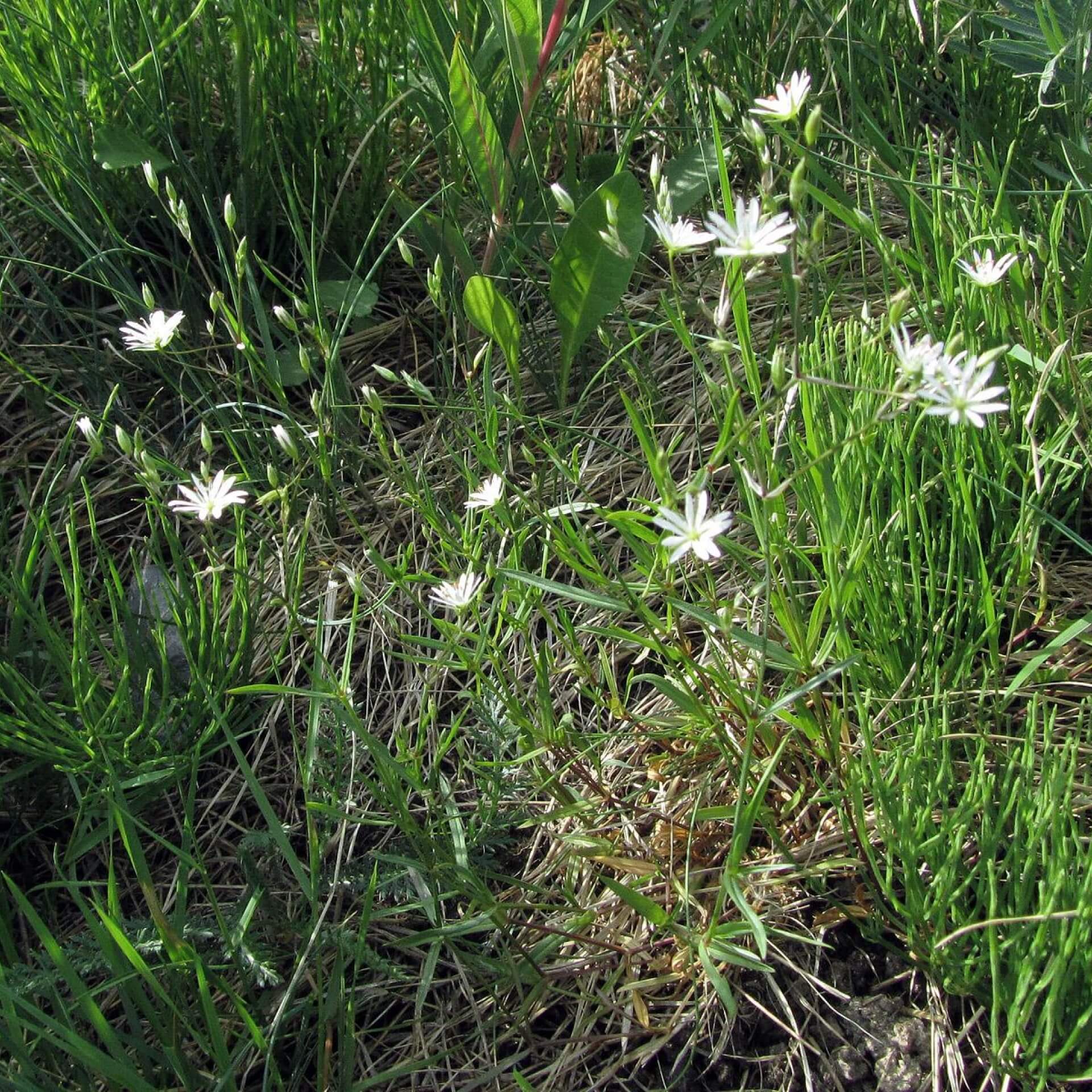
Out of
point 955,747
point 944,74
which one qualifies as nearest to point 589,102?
point 944,74

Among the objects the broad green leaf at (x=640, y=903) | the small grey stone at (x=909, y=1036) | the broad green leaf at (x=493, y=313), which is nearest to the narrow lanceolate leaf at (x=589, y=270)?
the broad green leaf at (x=493, y=313)

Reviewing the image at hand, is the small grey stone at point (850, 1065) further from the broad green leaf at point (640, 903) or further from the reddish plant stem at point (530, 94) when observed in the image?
the reddish plant stem at point (530, 94)

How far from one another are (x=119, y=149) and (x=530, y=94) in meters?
0.67

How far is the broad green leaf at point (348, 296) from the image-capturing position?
1845 mm

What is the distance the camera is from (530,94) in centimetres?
177

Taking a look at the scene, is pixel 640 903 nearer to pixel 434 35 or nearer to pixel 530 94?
pixel 530 94

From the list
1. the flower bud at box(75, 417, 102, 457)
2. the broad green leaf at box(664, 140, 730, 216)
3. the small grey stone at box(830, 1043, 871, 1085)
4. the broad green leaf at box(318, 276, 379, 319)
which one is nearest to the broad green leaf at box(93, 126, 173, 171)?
the broad green leaf at box(318, 276, 379, 319)

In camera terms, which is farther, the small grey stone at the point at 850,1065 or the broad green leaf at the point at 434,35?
the broad green leaf at the point at 434,35

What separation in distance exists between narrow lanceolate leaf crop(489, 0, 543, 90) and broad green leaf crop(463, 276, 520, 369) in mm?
331

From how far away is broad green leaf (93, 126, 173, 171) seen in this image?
1.83 meters

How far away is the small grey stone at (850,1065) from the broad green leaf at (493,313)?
3.23 ft

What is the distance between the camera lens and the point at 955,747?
1.32 meters

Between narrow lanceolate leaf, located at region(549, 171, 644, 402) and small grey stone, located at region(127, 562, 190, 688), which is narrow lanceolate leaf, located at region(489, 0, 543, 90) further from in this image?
small grey stone, located at region(127, 562, 190, 688)

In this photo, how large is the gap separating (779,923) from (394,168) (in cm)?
152
